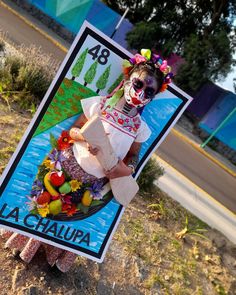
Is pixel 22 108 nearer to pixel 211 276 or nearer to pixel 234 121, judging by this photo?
pixel 211 276

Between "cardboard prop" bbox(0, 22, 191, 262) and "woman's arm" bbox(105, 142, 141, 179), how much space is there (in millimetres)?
219

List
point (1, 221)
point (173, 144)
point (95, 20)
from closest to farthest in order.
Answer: point (1, 221)
point (173, 144)
point (95, 20)

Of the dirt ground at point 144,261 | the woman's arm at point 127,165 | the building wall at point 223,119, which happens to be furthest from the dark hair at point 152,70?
the building wall at point 223,119

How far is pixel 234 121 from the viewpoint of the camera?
12.6m

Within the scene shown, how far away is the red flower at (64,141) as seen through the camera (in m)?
2.35

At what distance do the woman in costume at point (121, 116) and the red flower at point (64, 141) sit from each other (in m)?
0.02

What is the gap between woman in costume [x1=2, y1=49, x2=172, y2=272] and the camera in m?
2.18

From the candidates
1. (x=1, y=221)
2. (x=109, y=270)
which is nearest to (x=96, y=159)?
(x=1, y=221)

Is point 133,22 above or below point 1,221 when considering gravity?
above

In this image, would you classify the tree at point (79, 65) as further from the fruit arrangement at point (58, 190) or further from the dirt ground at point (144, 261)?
the dirt ground at point (144, 261)

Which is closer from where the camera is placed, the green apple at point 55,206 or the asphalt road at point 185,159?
the green apple at point 55,206

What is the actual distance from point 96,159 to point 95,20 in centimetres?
1375

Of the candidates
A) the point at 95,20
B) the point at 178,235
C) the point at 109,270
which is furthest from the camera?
the point at 95,20

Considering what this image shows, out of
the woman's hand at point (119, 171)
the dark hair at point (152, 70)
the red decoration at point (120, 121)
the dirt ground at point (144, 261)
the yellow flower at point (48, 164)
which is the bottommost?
the dirt ground at point (144, 261)
